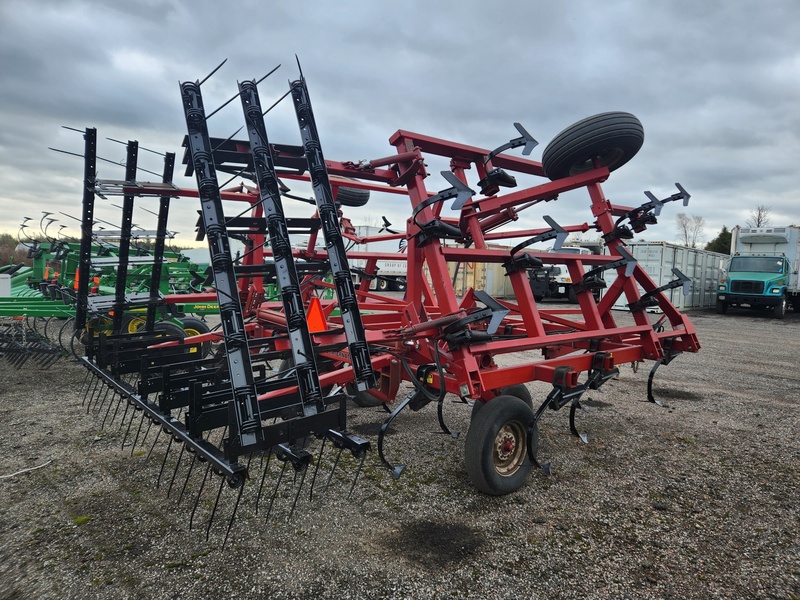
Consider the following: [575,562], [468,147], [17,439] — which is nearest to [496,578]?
[575,562]

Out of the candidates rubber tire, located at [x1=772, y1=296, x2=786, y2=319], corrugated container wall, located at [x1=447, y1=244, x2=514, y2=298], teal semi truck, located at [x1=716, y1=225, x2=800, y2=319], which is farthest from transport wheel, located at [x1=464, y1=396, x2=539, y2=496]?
corrugated container wall, located at [x1=447, y1=244, x2=514, y2=298]

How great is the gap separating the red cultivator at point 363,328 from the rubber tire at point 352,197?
1.64m

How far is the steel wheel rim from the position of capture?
3.48 meters

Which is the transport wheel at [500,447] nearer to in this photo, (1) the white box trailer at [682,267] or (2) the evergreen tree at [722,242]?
(1) the white box trailer at [682,267]

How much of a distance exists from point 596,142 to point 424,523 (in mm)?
3255

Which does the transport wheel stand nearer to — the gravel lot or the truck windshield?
the gravel lot

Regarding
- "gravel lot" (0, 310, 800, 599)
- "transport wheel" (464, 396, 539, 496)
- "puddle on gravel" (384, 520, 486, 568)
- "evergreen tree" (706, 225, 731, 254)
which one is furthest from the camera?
"evergreen tree" (706, 225, 731, 254)

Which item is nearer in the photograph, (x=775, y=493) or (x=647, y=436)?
(x=775, y=493)

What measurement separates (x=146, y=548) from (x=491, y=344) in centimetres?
243

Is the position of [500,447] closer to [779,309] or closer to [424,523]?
[424,523]

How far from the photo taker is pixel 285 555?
265 cm

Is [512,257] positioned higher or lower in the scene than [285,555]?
higher

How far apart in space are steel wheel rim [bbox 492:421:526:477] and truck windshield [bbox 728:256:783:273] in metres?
18.9

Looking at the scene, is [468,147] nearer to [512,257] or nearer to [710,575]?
[512,257]
